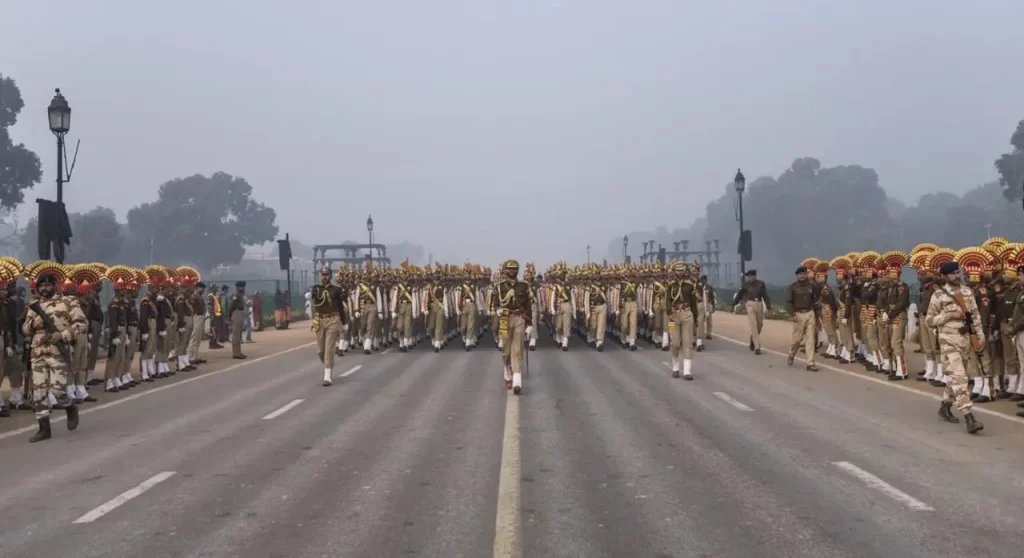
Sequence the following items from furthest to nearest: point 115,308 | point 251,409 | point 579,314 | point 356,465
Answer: point 579,314 → point 115,308 → point 251,409 → point 356,465

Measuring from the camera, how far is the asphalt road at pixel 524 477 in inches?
261

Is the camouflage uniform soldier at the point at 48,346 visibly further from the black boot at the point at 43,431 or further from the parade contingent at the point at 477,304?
the parade contingent at the point at 477,304

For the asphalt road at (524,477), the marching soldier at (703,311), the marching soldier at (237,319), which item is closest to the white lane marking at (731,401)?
the asphalt road at (524,477)

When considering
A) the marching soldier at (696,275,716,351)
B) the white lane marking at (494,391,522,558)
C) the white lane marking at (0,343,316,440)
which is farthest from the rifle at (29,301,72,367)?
the marching soldier at (696,275,716,351)

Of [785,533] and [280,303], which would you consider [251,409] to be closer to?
[785,533]

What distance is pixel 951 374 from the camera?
36.1 feet

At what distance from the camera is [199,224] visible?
102375mm

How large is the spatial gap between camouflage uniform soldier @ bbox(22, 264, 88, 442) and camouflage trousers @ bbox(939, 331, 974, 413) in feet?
36.8

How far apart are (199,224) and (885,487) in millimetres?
102447

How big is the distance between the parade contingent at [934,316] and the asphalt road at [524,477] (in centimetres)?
108

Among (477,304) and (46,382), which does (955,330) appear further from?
(477,304)

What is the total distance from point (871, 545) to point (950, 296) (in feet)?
20.0

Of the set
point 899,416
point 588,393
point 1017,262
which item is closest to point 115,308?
point 588,393

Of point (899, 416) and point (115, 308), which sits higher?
point (115, 308)
